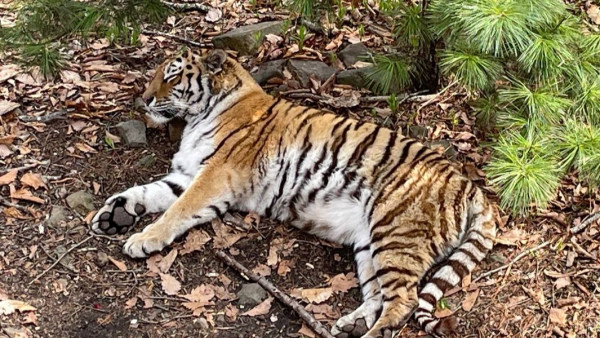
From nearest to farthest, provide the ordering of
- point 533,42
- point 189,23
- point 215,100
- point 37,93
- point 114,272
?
point 533,42
point 114,272
point 215,100
point 37,93
point 189,23

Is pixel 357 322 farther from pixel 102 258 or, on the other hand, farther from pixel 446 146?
pixel 446 146

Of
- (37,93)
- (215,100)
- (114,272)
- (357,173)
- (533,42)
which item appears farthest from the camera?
(37,93)

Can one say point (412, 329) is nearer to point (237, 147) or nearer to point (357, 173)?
point (357, 173)

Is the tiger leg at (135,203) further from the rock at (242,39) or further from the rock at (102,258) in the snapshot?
the rock at (242,39)

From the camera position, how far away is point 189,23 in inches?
249

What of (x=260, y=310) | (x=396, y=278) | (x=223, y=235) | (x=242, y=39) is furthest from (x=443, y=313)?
(x=242, y=39)

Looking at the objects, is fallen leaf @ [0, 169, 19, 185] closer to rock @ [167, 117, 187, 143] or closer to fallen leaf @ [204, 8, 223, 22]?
rock @ [167, 117, 187, 143]

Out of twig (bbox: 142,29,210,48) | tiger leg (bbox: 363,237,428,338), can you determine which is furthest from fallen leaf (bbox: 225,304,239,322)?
twig (bbox: 142,29,210,48)

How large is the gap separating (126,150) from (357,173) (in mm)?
1607

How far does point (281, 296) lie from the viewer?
3877mm

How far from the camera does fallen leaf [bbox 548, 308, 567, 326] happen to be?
374 centimetres

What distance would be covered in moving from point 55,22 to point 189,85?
3.39ft

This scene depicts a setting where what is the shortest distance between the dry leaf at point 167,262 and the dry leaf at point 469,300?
64.4 inches

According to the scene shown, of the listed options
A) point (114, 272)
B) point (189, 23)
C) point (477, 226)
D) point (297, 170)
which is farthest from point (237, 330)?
point (189, 23)
